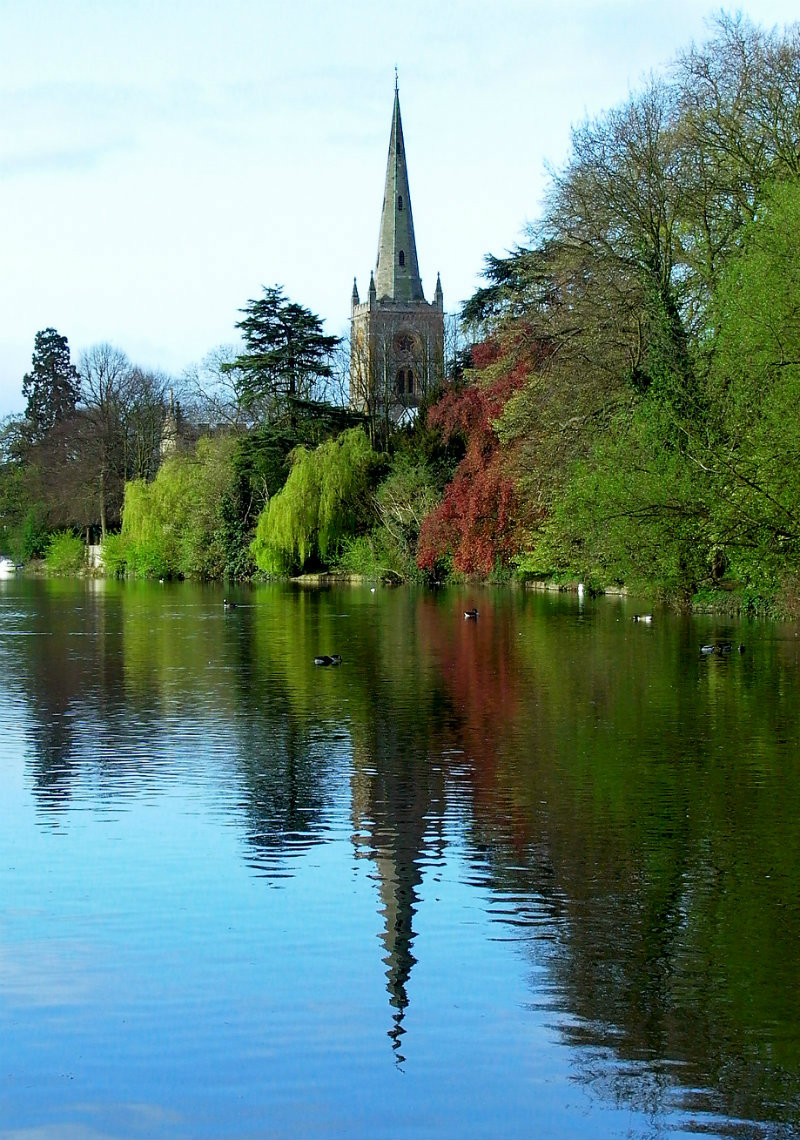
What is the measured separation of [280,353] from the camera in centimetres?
6488

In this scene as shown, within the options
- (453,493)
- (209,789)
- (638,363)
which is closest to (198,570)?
(453,493)

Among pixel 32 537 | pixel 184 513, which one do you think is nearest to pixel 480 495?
pixel 184 513

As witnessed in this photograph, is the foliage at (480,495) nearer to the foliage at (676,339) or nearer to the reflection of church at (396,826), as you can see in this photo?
the foliage at (676,339)

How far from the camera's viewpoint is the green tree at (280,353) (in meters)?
64.7

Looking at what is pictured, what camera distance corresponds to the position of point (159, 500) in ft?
224

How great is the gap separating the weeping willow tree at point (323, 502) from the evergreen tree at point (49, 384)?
3699cm

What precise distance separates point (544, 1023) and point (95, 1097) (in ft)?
7.51

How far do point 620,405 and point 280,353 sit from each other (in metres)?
33.3

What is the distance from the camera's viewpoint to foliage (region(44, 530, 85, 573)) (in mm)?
78688

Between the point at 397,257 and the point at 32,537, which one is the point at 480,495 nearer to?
the point at 32,537

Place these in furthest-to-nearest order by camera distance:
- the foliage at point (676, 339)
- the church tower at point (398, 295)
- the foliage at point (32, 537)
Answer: the church tower at point (398, 295) < the foliage at point (32, 537) < the foliage at point (676, 339)

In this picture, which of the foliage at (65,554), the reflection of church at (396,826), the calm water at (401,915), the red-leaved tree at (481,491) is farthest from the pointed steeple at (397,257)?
the reflection of church at (396,826)

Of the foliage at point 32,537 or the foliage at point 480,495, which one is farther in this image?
the foliage at point 32,537

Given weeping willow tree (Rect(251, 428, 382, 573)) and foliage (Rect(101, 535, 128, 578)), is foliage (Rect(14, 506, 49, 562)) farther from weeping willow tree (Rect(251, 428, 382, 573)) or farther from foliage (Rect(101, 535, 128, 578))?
weeping willow tree (Rect(251, 428, 382, 573))
